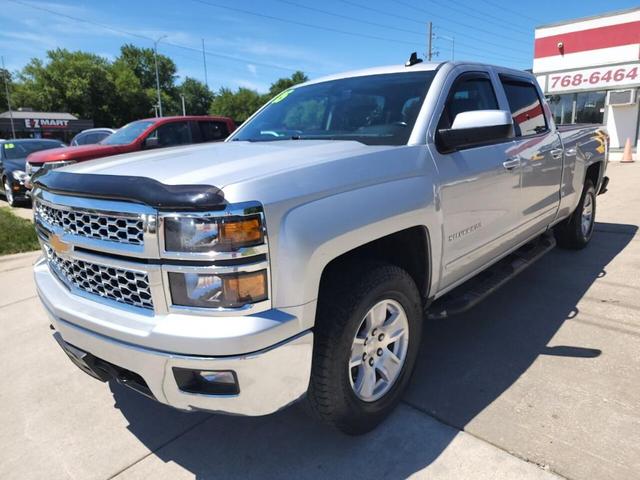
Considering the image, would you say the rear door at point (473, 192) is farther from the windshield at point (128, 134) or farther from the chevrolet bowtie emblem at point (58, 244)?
the windshield at point (128, 134)

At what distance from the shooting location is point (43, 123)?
48219 millimetres

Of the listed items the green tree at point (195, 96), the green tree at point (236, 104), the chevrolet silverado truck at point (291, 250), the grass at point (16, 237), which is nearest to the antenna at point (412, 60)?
the chevrolet silverado truck at point (291, 250)

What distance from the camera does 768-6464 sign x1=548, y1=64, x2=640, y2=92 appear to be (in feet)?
59.7

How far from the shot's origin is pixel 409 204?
94.5 inches

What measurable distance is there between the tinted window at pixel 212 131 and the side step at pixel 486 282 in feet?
23.9

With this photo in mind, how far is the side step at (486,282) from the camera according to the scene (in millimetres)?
2973

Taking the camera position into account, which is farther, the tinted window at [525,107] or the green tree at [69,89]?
the green tree at [69,89]

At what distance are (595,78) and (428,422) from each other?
21015mm

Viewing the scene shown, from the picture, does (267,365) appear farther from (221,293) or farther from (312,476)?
(312,476)

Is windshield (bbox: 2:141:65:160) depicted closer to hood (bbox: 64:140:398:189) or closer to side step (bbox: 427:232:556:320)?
hood (bbox: 64:140:398:189)

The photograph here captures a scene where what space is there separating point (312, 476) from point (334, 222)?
3.92 feet

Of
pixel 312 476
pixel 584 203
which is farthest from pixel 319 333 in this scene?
pixel 584 203

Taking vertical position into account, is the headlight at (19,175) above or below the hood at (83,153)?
below

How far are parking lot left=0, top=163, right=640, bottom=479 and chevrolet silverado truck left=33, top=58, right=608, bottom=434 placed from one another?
0.30m
